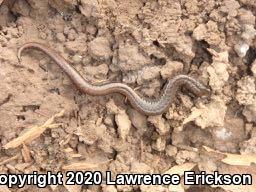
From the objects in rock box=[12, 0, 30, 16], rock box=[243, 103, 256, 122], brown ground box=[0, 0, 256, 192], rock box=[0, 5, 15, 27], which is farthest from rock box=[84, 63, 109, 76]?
rock box=[243, 103, 256, 122]

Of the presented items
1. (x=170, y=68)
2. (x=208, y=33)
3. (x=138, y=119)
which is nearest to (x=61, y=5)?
(x=170, y=68)

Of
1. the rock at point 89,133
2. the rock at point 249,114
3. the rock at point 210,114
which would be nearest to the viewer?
the rock at point 89,133

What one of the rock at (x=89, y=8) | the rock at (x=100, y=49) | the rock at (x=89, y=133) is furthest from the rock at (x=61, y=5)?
the rock at (x=89, y=133)

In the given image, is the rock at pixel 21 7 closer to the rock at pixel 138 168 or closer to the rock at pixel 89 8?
the rock at pixel 89 8

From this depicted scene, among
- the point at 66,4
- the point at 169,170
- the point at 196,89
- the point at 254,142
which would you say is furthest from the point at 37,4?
the point at 254,142

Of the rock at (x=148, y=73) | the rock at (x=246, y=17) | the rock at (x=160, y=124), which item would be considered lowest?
the rock at (x=160, y=124)

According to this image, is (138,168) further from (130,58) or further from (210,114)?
(130,58)

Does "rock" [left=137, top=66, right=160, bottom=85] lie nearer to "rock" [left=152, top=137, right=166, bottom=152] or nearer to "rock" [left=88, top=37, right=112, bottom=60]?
"rock" [left=88, top=37, right=112, bottom=60]

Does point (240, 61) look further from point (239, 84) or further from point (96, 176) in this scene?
point (96, 176)
